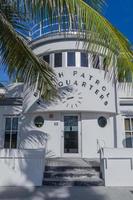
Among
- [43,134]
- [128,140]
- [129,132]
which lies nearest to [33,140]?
[43,134]

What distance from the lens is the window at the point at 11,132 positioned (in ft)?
46.6

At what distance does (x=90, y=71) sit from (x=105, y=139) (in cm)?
381

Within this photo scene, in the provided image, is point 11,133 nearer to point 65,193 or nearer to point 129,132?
point 129,132

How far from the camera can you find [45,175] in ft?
32.7

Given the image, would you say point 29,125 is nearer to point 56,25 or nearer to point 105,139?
point 105,139

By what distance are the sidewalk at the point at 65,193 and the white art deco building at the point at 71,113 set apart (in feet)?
Answer: 15.5

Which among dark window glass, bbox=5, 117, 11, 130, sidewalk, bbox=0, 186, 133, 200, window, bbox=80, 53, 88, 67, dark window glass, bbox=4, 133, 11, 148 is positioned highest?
window, bbox=80, 53, 88, 67

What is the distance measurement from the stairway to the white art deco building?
9.06 feet

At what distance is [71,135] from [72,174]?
4.08 m

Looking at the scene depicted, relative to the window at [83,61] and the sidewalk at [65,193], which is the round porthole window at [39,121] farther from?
the sidewalk at [65,193]

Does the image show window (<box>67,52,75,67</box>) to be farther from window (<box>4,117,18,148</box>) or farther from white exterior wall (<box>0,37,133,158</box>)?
window (<box>4,117,18,148</box>)

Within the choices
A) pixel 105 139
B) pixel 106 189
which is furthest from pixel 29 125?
pixel 106 189

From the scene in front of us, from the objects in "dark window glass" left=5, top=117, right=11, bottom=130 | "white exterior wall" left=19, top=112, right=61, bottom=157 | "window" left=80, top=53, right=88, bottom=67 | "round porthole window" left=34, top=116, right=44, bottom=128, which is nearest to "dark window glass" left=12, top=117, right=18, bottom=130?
"dark window glass" left=5, top=117, right=11, bottom=130

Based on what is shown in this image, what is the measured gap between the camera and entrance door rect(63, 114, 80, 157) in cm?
1377
